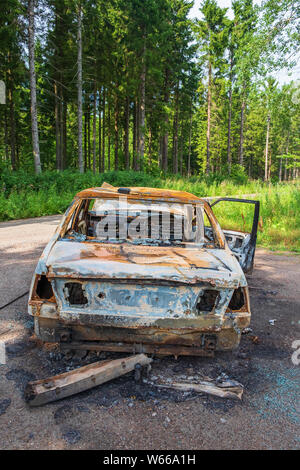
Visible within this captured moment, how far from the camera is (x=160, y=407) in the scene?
2.33 meters

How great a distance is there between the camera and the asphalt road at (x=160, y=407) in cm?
201

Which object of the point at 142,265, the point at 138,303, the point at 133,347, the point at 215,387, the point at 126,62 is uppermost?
the point at 126,62

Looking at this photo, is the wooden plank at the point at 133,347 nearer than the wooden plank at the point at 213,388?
No

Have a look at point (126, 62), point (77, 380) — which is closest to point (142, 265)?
point (77, 380)

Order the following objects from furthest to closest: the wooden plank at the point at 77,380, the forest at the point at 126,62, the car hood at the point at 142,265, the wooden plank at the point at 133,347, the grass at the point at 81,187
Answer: the forest at the point at 126,62 < the grass at the point at 81,187 < the wooden plank at the point at 133,347 < the car hood at the point at 142,265 < the wooden plank at the point at 77,380

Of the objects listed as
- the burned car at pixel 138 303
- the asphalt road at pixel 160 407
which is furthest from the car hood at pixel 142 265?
the asphalt road at pixel 160 407

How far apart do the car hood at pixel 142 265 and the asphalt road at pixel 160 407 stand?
0.90 m

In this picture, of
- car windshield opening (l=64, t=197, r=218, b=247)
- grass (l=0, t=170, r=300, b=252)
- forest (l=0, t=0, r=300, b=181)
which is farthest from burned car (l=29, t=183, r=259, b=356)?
forest (l=0, t=0, r=300, b=181)

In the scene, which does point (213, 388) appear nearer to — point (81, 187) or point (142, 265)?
point (142, 265)

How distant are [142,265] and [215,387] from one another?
1.15 meters

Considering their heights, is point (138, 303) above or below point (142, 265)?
below

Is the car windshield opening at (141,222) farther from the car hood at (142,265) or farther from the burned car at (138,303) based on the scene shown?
the burned car at (138,303)

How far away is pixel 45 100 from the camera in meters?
30.3

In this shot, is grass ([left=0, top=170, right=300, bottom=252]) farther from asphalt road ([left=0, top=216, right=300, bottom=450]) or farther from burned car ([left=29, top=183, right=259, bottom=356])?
burned car ([left=29, top=183, right=259, bottom=356])
